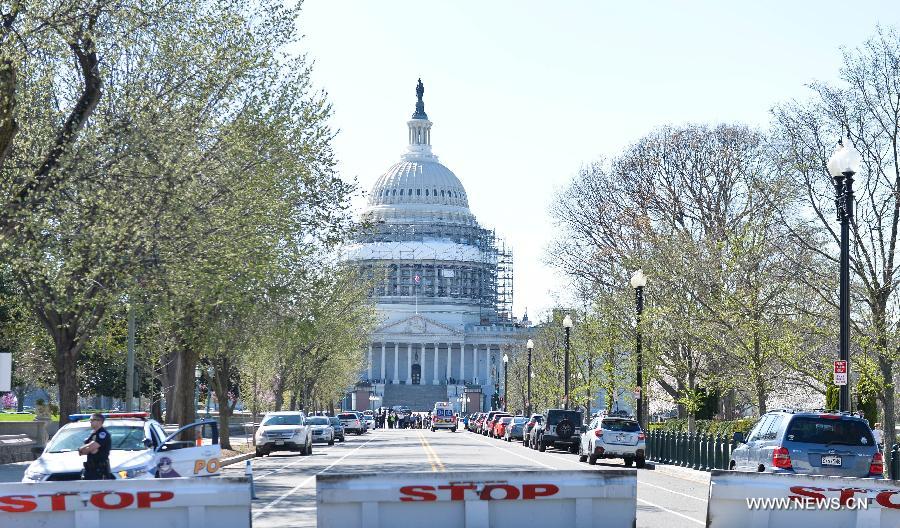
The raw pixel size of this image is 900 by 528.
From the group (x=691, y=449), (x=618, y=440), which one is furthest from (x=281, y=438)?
(x=691, y=449)

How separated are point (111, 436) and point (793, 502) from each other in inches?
454

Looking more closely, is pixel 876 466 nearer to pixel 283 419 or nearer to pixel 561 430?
pixel 283 419

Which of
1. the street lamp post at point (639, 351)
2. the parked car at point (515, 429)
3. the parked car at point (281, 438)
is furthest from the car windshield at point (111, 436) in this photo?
the parked car at point (515, 429)

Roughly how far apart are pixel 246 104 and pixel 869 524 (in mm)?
24835

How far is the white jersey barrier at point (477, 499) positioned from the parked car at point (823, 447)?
1140 centimetres

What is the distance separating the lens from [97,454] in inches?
779

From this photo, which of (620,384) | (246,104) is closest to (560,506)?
(246,104)

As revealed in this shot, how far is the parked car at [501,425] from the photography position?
272ft

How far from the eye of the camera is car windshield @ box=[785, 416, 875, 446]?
2405cm

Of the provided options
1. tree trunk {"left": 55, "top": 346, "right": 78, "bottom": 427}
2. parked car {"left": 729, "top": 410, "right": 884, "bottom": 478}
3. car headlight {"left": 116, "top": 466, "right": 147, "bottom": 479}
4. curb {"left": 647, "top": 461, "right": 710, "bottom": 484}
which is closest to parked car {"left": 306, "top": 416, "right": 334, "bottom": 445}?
curb {"left": 647, "top": 461, "right": 710, "bottom": 484}

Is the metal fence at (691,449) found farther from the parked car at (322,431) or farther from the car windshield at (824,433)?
the parked car at (322,431)

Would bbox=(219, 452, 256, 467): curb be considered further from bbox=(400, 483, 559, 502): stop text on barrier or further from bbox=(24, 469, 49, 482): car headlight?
bbox=(400, 483, 559, 502): stop text on barrier

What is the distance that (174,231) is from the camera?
3164 centimetres

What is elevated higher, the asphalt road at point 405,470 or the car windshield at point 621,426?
the car windshield at point 621,426
